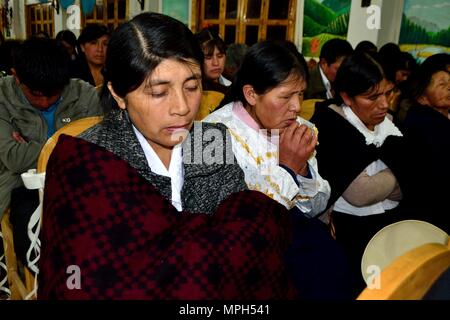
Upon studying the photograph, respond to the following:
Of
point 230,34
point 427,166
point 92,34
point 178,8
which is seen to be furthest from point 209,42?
point 178,8

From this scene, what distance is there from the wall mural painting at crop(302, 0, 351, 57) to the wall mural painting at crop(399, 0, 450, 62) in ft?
2.24

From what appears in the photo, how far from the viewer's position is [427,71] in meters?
2.33

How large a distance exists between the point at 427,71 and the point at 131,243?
214 centimetres

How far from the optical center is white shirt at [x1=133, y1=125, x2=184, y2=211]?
43.7 inches

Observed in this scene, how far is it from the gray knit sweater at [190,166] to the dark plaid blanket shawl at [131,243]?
120 millimetres

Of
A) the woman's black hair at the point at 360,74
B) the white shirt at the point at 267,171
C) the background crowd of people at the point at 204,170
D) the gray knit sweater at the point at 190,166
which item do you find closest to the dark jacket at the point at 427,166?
the background crowd of people at the point at 204,170

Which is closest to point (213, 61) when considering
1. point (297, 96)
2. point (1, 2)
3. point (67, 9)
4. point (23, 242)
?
point (297, 96)

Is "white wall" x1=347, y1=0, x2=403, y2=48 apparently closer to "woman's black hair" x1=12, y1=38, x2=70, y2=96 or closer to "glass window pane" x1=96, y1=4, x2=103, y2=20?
"woman's black hair" x1=12, y1=38, x2=70, y2=96

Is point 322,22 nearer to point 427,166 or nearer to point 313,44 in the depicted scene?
point 313,44

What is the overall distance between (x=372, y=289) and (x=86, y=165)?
628mm
